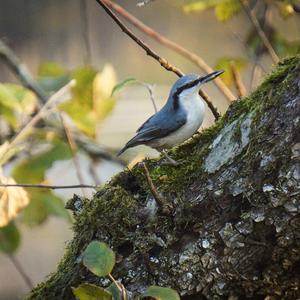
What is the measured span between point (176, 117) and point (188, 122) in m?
0.17

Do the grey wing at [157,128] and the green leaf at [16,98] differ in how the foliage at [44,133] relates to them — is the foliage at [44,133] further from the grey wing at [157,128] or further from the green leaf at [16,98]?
the grey wing at [157,128]

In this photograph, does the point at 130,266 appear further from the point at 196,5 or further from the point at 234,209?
the point at 196,5

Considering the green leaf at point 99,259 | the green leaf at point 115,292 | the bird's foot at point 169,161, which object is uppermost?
the bird's foot at point 169,161

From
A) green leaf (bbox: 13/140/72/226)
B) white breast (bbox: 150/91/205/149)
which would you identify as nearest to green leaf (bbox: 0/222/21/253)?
green leaf (bbox: 13/140/72/226)

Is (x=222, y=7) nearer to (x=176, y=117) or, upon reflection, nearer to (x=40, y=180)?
(x=176, y=117)

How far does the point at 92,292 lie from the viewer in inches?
54.2

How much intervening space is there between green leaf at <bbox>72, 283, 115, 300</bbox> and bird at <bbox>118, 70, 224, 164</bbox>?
0.94 meters

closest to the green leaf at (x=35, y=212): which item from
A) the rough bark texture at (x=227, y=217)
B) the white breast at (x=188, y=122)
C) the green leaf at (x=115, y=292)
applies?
the white breast at (x=188, y=122)

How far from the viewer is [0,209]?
2.37m

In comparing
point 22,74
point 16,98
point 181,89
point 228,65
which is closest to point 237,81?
point 228,65

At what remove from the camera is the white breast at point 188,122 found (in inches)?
87.8

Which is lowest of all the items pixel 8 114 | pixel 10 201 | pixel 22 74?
pixel 10 201

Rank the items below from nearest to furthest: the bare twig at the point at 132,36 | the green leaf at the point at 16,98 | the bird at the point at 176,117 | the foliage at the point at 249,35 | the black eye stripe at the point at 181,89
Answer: the bare twig at the point at 132,36 < the bird at the point at 176,117 < the black eye stripe at the point at 181,89 < the green leaf at the point at 16,98 < the foliage at the point at 249,35

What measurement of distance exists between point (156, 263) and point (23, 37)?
518 cm
